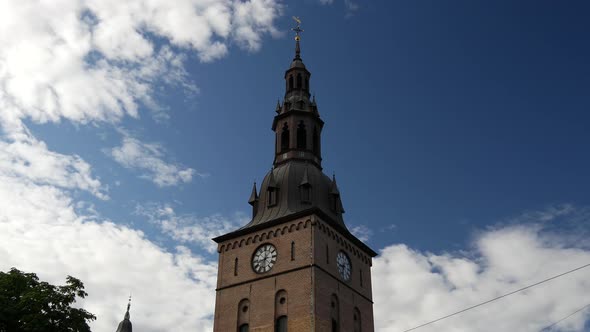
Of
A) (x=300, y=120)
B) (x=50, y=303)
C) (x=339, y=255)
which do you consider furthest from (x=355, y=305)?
(x=50, y=303)

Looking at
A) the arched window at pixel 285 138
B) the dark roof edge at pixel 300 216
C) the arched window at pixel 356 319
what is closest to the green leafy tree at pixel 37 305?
the dark roof edge at pixel 300 216

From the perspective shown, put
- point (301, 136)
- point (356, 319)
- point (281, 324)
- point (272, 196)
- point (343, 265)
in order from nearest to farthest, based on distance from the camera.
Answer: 1. point (281, 324)
2. point (356, 319)
3. point (343, 265)
4. point (272, 196)
5. point (301, 136)

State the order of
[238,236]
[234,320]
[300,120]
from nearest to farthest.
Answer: [234,320]
[238,236]
[300,120]

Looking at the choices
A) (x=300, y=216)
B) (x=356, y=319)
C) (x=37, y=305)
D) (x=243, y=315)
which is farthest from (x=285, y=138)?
(x=37, y=305)

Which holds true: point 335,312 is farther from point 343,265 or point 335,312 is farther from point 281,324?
point 343,265

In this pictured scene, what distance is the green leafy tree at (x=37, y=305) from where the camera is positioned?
33.5 meters

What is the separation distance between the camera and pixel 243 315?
5022 centimetres

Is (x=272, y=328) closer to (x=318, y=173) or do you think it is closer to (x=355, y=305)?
(x=355, y=305)

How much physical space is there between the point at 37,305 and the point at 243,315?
1891cm

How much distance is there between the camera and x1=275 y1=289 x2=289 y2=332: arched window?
47.9 metres

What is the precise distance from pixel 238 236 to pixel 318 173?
8.23 m

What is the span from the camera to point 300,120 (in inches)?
2319

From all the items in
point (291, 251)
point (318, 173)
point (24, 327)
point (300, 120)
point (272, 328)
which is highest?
point (300, 120)

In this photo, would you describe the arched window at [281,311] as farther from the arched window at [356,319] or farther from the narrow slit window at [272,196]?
the narrow slit window at [272,196]
